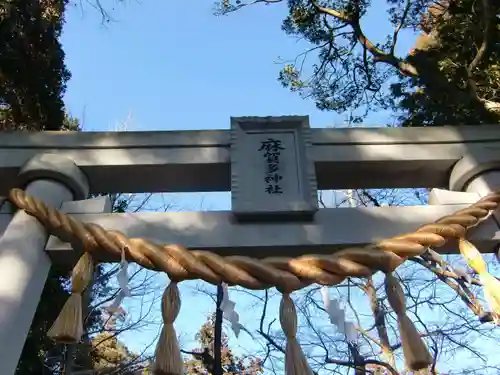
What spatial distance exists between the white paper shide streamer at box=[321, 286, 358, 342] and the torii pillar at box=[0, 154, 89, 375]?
1.02 m

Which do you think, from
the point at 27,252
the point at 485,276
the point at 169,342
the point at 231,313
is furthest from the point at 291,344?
the point at 27,252

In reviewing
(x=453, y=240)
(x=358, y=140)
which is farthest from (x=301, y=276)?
(x=358, y=140)

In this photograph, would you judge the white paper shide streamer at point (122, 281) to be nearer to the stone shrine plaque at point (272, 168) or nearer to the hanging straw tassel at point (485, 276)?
the stone shrine plaque at point (272, 168)

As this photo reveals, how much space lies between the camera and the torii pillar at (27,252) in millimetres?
1643

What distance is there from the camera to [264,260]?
5.17ft

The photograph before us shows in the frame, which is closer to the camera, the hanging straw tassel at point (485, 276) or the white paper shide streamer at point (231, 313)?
the white paper shide streamer at point (231, 313)

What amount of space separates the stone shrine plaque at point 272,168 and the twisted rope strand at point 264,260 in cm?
43

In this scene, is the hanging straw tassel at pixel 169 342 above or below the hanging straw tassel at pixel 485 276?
below

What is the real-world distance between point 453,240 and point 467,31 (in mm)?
3697

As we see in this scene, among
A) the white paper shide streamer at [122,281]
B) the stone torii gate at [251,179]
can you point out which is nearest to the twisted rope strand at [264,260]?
the white paper shide streamer at [122,281]

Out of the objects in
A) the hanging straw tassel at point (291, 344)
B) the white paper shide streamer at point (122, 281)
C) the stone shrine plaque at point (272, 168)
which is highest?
the stone shrine plaque at point (272, 168)

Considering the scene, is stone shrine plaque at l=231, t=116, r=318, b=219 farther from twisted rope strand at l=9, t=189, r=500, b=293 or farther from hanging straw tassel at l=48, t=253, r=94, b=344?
hanging straw tassel at l=48, t=253, r=94, b=344

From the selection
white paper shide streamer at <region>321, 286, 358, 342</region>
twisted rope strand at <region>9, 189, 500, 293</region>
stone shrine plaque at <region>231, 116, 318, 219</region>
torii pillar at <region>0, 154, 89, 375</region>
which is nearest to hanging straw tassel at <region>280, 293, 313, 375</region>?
twisted rope strand at <region>9, 189, 500, 293</region>

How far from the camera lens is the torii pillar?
5.39 ft
